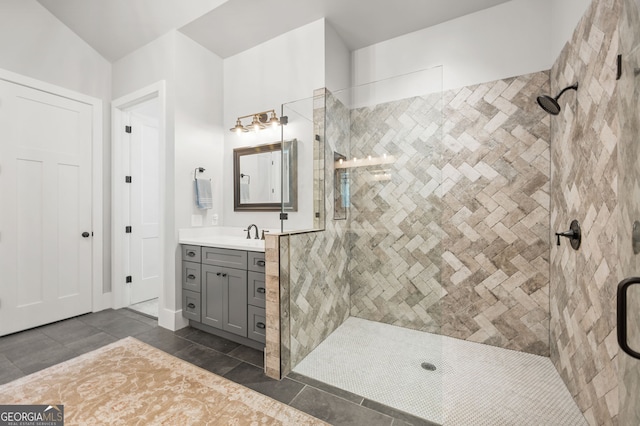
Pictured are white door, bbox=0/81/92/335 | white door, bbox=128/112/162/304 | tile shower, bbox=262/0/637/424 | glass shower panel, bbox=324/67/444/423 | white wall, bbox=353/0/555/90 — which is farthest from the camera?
white door, bbox=128/112/162/304

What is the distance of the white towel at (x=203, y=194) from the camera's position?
290cm

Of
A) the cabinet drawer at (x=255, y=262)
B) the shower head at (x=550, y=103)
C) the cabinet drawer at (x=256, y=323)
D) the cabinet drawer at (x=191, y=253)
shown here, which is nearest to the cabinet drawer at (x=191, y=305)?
the cabinet drawer at (x=191, y=253)

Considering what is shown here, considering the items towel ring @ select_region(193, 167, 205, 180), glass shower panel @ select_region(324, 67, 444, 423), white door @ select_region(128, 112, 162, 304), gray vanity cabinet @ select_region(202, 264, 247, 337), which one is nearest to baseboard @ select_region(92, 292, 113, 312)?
white door @ select_region(128, 112, 162, 304)

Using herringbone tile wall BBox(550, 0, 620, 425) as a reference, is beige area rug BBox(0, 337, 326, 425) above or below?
below

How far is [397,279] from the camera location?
1951 mm

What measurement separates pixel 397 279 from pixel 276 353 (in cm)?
99

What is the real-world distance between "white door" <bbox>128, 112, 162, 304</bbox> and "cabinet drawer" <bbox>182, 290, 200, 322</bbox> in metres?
0.91

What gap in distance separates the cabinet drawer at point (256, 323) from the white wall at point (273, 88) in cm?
74

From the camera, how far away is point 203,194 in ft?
9.63

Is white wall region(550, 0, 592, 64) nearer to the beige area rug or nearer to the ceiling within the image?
the ceiling

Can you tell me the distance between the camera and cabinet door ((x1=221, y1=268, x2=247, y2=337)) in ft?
7.52

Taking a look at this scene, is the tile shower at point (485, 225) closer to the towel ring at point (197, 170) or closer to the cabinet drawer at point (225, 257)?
the cabinet drawer at point (225, 257)

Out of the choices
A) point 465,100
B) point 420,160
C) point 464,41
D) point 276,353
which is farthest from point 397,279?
point 464,41

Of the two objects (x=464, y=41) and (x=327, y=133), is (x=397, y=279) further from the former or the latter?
(x=464, y=41)
